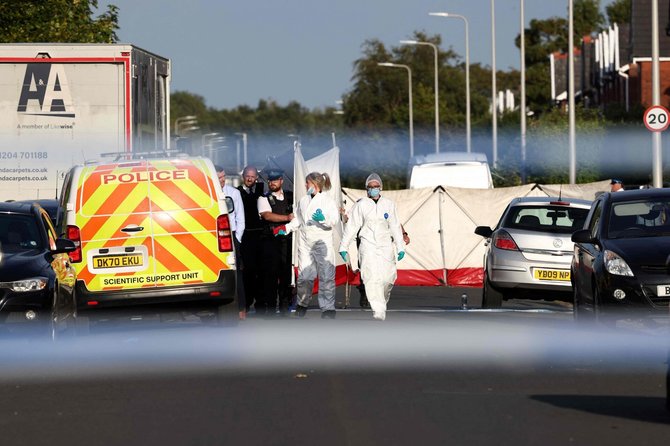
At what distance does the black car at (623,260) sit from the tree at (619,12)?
124191 mm

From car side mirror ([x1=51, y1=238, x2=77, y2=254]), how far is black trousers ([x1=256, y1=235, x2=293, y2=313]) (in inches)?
178

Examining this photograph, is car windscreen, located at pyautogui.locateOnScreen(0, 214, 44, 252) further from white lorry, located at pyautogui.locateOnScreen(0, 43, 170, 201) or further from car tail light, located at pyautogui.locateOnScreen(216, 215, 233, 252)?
white lorry, located at pyautogui.locateOnScreen(0, 43, 170, 201)

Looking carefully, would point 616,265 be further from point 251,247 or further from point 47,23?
point 47,23

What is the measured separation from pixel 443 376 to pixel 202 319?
7927 millimetres

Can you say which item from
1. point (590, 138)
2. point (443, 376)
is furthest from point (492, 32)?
point (443, 376)

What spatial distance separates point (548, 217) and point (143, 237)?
7.44 metres

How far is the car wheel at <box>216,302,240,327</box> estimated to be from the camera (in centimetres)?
1758

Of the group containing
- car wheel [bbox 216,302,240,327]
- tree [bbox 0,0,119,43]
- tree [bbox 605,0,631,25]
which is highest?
tree [bbox 605,0,631,25]

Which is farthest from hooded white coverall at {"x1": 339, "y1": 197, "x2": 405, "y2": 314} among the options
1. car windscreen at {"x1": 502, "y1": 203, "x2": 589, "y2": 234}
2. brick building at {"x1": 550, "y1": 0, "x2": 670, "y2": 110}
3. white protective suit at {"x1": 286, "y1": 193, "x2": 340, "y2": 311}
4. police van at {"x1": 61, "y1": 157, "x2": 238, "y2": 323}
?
brick building at {"x1": 550, "y1": 0, "x2": 670, "y2": 110}

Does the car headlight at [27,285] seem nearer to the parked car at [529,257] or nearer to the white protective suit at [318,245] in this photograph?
the white protective suit at [318,245]

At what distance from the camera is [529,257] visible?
2181 cm

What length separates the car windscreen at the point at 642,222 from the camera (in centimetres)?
1698

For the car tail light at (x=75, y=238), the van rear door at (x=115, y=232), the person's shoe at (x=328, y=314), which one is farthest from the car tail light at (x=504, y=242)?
the car tail light at (x=75, y=238)

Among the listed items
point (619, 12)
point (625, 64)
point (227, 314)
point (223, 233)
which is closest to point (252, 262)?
point (227, 314)
